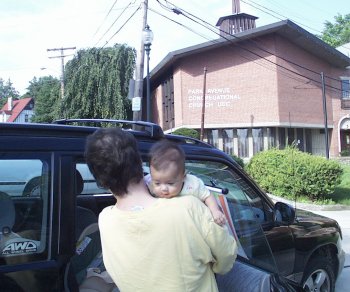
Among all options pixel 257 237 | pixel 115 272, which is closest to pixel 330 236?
pixel 257 237

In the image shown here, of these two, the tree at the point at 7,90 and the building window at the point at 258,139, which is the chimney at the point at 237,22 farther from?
the tree at the point at 7,90

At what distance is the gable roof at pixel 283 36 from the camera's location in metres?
29.3

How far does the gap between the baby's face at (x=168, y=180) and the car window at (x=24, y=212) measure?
64 cm

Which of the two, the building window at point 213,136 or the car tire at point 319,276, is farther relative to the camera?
the building window at point 213,136

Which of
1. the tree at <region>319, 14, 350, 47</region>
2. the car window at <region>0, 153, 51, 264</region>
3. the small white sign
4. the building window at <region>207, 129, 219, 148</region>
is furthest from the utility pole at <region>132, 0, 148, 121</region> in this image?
the tree at <region>319, 14, 350, 47</region>

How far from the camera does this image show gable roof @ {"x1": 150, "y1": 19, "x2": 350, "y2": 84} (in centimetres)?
2933

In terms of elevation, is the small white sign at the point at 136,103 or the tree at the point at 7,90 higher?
the tree at the point at 7,90

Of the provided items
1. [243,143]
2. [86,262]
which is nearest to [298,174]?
[86,262]

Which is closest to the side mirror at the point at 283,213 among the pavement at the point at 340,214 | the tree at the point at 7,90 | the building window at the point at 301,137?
the pavement at the point at 340,214

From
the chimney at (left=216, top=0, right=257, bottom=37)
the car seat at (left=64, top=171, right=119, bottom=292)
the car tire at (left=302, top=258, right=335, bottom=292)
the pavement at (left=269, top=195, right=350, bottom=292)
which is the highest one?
the chimney at (left=216, top=0, right=257, bottom=37)

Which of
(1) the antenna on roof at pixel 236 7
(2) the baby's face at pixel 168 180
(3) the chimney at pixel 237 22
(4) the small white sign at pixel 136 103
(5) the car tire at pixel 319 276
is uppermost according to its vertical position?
(1) the antenna on roof at pixel 236 7

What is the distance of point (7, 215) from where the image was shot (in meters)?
2.27

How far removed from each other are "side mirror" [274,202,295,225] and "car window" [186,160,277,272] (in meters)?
0.22

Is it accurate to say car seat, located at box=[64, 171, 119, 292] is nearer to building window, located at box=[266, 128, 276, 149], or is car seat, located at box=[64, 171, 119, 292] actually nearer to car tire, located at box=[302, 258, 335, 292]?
car tire, located at box=[302, 258, 335, 292]
